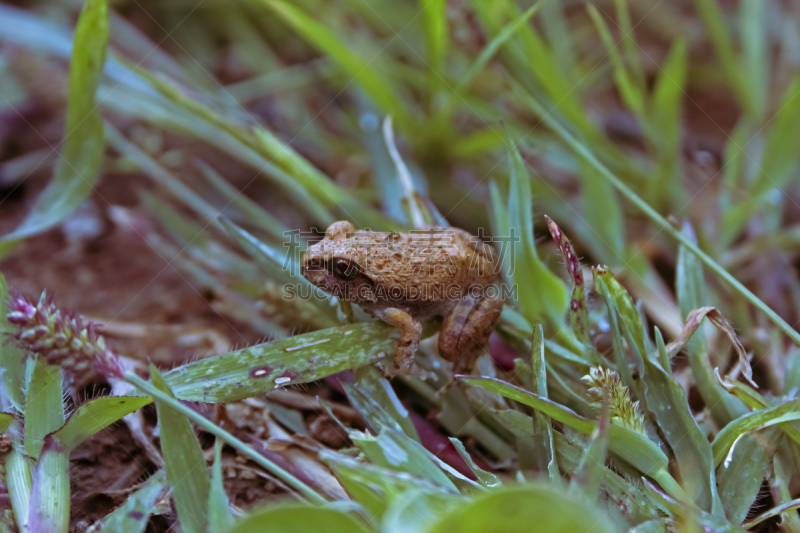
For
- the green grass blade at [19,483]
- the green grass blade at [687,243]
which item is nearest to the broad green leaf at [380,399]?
the green grass blade at [19,483]

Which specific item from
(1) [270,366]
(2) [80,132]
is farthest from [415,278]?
(2) [80,132]

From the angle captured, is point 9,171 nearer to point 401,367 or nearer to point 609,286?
point 401,367

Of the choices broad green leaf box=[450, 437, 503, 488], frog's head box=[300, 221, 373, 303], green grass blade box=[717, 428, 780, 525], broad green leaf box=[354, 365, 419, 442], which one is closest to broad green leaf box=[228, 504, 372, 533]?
broad green leaf box=[450, 437, 503, 488]

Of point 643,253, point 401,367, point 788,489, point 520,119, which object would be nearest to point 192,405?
point 401,367

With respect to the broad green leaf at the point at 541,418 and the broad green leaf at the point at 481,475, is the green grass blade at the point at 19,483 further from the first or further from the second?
the broad green leaf at the point at 541,418

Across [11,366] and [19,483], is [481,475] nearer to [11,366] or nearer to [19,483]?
[19,483]
